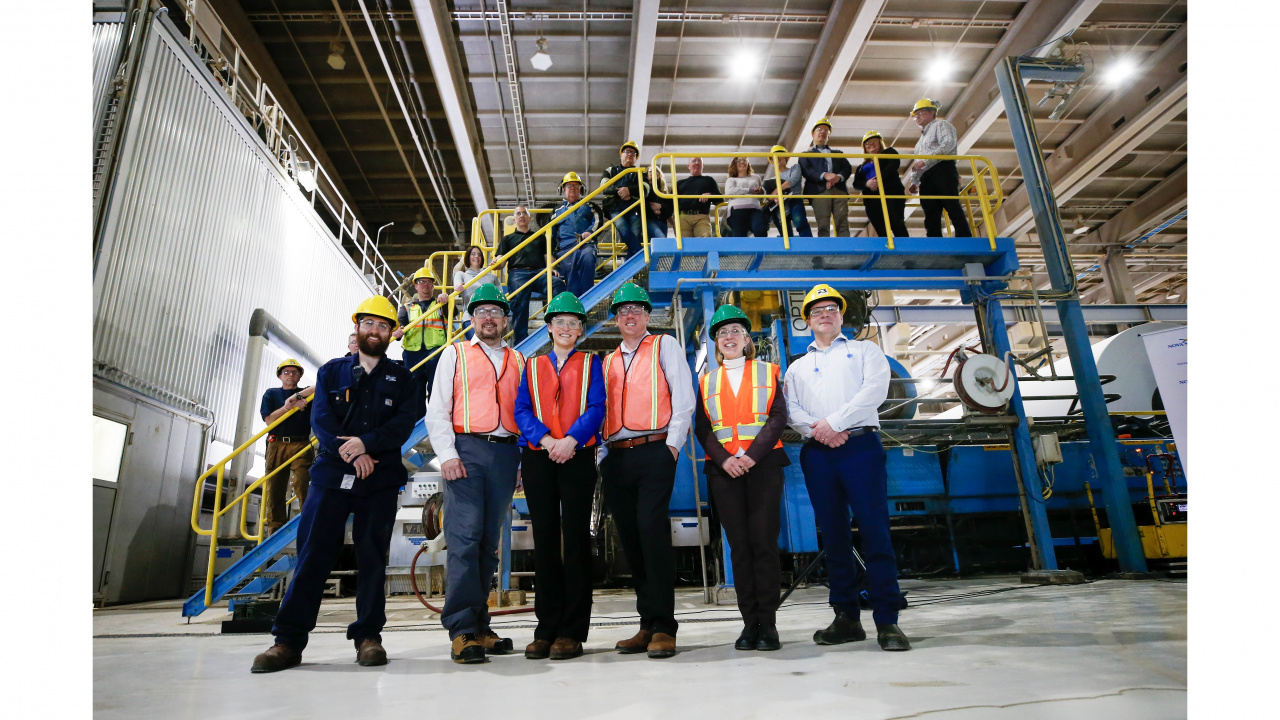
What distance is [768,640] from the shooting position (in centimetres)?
338

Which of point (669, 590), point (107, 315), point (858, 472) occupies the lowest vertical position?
point (669, 590)

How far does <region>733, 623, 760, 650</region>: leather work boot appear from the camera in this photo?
3.41m

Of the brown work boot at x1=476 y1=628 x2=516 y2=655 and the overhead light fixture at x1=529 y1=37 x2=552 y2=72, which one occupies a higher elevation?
the overhead light fixture at x1=529 y1=37 x2=552 y2=72

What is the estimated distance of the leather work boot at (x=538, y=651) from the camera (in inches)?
132

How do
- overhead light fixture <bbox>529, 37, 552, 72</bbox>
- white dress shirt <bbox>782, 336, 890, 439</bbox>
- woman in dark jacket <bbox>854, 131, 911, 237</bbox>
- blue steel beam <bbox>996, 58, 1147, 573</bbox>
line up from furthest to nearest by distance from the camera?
overhead light fixture <bbox>529, 37, 552, 72</bbox>, woman in dark jacket <bbox>854, 131, 911, 237</bbox>, blue steel beam <bbox>996, 58, 1147, 573</bbox>, white dress shirt <bbox>782, 336, 890, 439</bbox>

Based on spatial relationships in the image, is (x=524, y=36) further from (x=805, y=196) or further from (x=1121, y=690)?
(x=1121, y=690)

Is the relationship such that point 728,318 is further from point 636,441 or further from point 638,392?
point 636,441

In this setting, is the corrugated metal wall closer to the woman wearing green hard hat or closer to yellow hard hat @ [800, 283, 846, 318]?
the woman wearing green hard hat

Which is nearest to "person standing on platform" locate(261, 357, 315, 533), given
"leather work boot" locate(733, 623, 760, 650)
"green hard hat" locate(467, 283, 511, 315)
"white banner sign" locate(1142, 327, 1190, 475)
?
"green hard hat" locate(467, 283, 511, 315)

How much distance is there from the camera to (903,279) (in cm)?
797

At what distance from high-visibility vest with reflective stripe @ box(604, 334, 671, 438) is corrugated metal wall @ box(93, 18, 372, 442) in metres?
6.90

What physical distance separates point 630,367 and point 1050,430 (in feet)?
21.8

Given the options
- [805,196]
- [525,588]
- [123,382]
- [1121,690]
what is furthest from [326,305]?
[1121,690]

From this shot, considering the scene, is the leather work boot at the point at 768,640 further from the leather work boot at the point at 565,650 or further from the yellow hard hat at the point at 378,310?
the yellow hard hat at the point at 378,310
